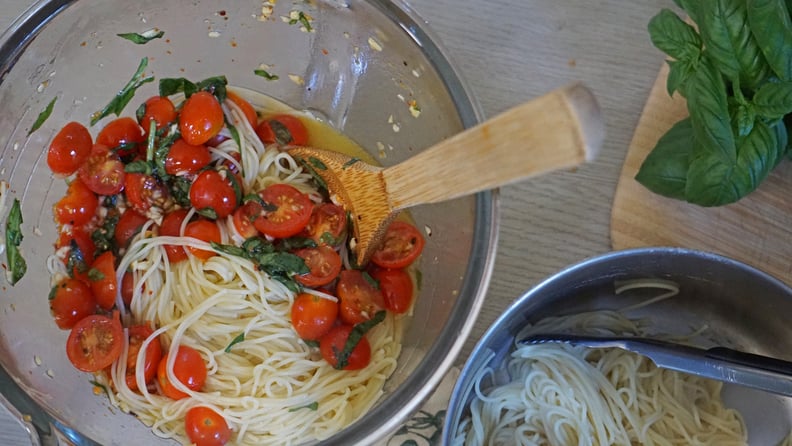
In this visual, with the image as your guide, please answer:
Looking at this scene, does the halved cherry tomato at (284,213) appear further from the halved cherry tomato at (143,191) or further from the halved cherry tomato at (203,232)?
the halved cherry tomato at (143,191)

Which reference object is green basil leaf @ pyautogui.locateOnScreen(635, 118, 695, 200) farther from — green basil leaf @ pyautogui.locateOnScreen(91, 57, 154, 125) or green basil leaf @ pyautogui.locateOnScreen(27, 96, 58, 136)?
green basil leaf @ pyautogui.locateOnScreen(27, 96, 58, 136)

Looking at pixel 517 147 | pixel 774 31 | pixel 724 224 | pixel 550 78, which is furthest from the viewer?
pixel 550 78

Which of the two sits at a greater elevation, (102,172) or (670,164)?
(102,172)

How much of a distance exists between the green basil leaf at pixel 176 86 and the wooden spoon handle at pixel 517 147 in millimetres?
653

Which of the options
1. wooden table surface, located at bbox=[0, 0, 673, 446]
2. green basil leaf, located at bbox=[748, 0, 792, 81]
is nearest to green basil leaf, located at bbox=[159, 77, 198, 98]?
wooden table surface, located at bbox=[0, 0, 673, 446]

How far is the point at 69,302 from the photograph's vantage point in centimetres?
138

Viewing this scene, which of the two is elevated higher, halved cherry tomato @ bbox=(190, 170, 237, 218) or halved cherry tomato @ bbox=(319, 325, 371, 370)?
halved cherry tomato @ bbox=(190, 170, 237, 218)

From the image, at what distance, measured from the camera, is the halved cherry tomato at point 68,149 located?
55.1 inches

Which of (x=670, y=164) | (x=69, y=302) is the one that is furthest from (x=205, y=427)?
(x=670, y=164)

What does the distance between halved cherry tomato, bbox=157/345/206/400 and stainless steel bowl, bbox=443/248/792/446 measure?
0.50 metres

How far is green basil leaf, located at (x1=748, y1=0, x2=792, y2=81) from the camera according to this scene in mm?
1194

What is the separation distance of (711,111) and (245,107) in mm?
932

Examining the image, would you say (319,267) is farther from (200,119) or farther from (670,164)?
(670,164)

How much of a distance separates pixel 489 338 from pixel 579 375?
273mm
